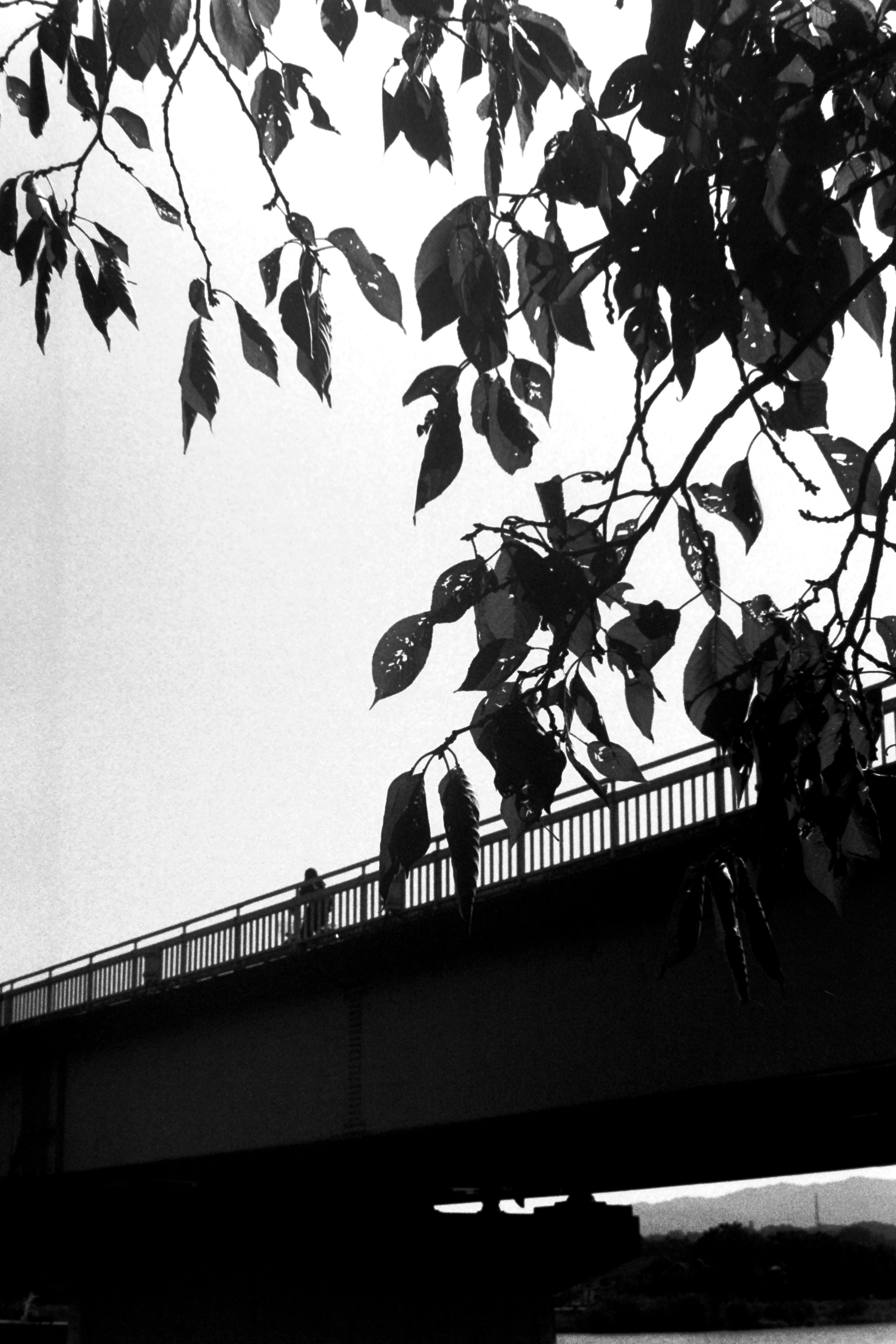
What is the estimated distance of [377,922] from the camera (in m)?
26.1

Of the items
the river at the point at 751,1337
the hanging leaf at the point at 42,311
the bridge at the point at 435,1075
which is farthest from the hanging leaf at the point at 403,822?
the river at the point at 751,1337

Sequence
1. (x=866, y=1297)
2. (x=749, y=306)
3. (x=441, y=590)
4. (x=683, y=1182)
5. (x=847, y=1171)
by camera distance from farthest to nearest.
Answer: (x=866, y=1297) → (x=683, y=1182) → (x=847, y=1171) → (x=749, y=306) → (x=441, y=590)

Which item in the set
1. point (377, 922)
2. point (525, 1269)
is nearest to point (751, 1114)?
point (377, 922)

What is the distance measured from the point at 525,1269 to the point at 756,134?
116 feet

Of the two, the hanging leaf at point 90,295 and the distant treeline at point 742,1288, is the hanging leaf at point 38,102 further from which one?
the distant treeline at point 742,1288

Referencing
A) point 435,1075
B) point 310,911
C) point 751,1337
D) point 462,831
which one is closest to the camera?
point 462,831

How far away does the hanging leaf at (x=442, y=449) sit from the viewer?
3.54m

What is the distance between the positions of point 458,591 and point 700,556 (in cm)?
68

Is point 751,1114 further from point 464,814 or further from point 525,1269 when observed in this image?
point 464,814

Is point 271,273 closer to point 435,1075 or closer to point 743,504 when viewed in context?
point 743,504

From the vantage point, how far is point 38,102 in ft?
12.3

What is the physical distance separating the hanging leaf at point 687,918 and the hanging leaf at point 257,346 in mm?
1689

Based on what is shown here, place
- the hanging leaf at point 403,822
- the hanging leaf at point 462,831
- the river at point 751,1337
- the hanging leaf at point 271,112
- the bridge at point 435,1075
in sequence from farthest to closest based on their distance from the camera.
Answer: the river at point 751,1337, the bridge at point 435,1075, the hanging leaf at point 271,112, the hanging leaf at point 403,822, the hanging leaf at point 462,831

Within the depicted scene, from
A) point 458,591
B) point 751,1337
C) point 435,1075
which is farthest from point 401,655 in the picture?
point 751,1337
